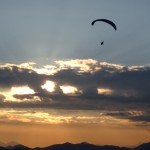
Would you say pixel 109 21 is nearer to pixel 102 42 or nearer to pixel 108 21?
pixel 108 21

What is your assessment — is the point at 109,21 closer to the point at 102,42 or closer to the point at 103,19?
the point at 103,19

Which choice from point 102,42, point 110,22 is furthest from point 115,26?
point 102,42

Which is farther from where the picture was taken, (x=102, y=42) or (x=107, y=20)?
(x=107, y=20)

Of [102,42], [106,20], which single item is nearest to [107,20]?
[106,20]

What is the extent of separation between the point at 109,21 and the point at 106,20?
1125 mm

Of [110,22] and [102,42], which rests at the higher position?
[110,22]

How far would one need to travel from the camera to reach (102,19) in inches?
5094

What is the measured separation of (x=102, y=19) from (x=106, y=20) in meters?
1.45

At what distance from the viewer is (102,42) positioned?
11462 centimetres

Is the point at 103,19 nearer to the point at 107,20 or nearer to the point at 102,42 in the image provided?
the point at 107,20

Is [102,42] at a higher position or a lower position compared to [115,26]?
lower

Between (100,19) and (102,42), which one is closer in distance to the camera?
(102,42)

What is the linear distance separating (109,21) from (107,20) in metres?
0.79

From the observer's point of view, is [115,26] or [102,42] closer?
[102,42]
